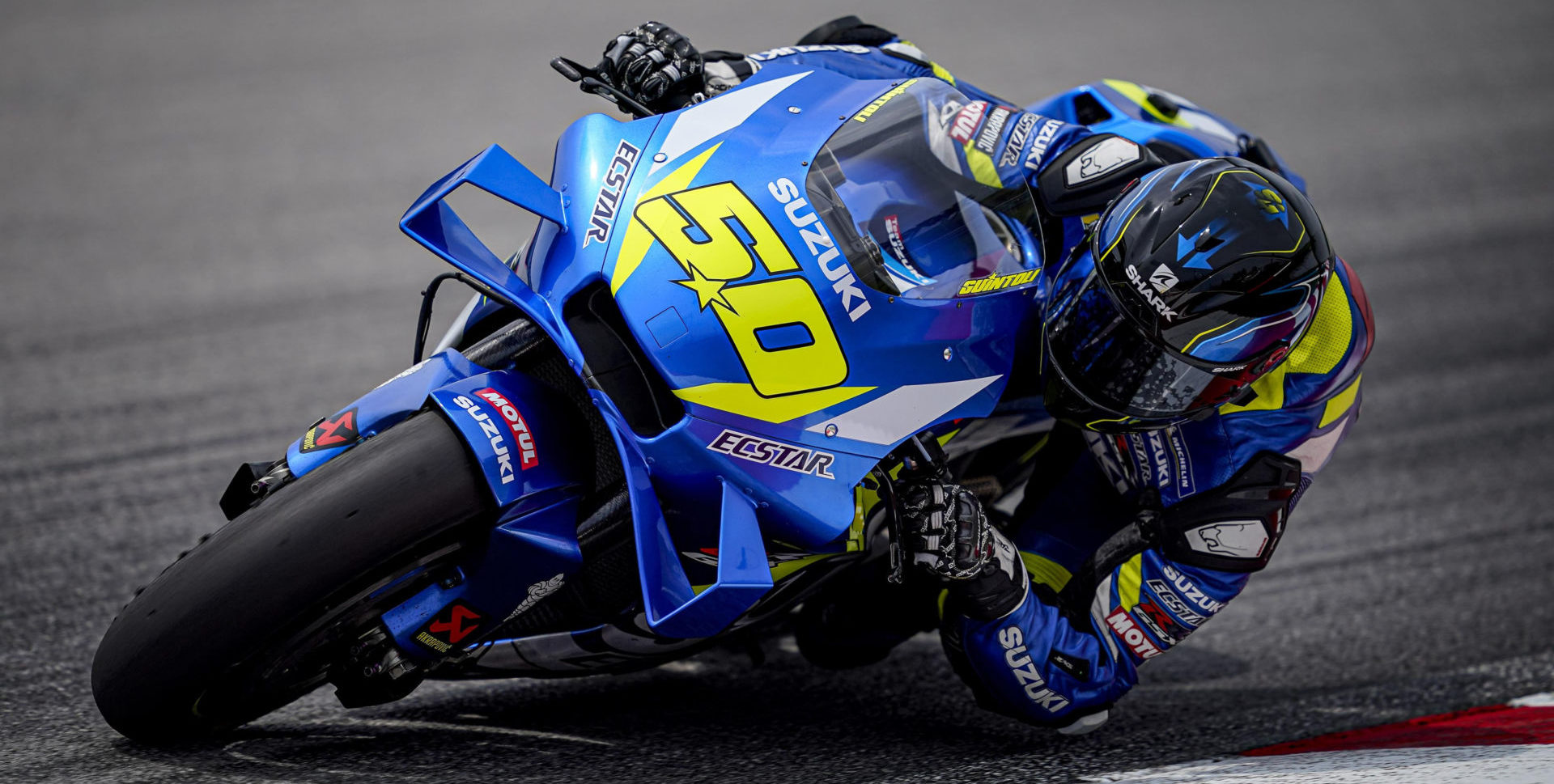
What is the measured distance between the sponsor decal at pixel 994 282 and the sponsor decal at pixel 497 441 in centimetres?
89

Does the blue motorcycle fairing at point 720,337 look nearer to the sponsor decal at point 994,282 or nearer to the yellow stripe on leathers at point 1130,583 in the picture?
the sponsor decal at point 994,282

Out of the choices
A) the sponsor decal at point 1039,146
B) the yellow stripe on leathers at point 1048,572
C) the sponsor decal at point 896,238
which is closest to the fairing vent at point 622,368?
the sponsor decal at point 896,238

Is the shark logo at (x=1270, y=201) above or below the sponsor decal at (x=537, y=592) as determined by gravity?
above

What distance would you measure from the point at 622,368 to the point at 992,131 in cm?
100

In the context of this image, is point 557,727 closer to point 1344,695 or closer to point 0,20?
point 1344,695

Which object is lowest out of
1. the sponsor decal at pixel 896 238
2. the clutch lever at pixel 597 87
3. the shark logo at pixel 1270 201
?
the shark logo at pixel 1270 201

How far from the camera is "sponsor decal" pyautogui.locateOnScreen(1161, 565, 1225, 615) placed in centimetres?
301

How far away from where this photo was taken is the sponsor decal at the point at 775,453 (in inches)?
91.5

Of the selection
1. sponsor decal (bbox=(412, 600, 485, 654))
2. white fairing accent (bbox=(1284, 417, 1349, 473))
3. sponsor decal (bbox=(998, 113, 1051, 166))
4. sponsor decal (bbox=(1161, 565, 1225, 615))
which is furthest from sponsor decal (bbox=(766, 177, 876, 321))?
white fairing accent (bbox=(1284, 417, 1349, 473))

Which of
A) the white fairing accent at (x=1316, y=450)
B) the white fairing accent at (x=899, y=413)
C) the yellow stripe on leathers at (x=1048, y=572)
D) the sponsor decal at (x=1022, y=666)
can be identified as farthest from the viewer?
the yellow stripe on leathers at (x=1048, y=572)

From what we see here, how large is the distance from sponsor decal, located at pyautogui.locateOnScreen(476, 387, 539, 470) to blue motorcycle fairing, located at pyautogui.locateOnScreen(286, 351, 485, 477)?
0.13 m

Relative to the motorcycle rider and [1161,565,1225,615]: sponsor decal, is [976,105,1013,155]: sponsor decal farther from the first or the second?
[1161,565,1225,615]: sponsor decal

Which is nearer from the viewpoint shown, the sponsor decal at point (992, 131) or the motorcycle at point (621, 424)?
the motorcycle at point (621, 424)

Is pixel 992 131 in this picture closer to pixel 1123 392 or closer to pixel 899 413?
pixel 1123 392
